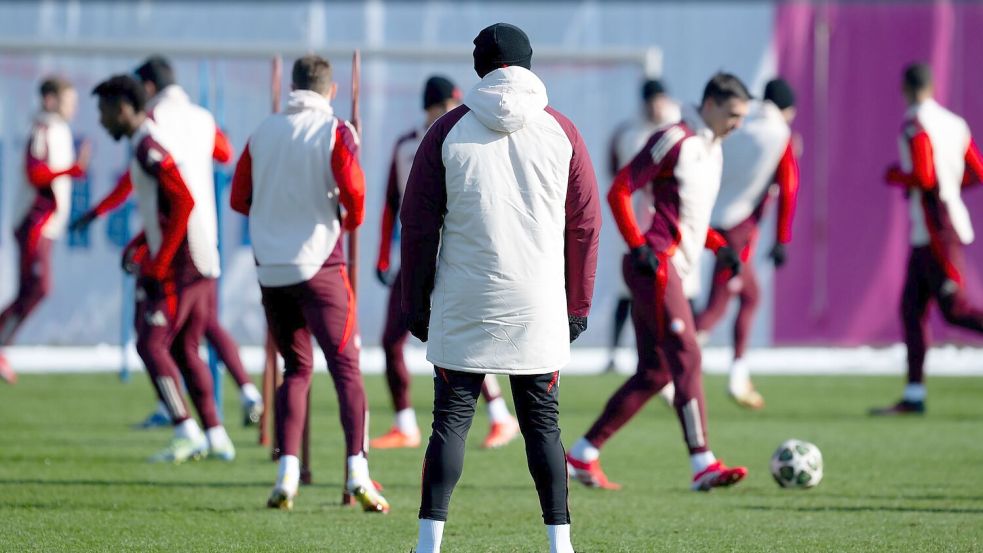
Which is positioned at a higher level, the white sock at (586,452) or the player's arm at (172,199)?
the player's arm at (172,199)

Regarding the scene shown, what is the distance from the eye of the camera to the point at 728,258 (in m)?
7.76

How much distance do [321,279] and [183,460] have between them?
208cm

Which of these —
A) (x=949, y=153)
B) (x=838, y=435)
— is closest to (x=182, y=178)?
(x=838, y=435)

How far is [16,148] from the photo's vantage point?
14719 mm

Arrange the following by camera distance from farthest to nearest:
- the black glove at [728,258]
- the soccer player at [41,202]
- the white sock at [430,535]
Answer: the soccer player at [41,202] → the black glove at [728,258] → the white sock at [430,535]

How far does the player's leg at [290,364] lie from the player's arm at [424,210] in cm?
190

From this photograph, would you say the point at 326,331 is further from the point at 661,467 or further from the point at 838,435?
the point at 838,435

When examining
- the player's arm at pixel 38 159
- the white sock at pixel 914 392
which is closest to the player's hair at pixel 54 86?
the player's arm at pixel 38 159

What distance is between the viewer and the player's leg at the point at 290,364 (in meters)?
6.75

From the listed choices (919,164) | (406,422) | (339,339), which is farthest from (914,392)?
(339,339)

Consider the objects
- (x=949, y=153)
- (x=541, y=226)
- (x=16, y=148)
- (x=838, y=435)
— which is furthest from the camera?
(x=16, y=148)

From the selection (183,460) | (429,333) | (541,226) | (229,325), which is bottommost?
(229,325)

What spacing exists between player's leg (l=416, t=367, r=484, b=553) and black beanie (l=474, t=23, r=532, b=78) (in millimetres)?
1013

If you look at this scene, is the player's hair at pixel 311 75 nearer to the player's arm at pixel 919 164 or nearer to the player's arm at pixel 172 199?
the player's arm at pixel 172 199
